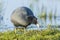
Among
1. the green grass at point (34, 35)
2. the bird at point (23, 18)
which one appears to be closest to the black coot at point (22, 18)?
the bird at point (23, 18)

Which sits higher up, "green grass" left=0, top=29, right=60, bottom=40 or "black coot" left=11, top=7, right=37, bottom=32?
"black coot" left=11, top=7, right=37, bottom=32

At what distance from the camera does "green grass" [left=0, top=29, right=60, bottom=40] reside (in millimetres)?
6281

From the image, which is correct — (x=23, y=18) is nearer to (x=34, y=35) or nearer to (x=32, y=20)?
(x=32, y=20)

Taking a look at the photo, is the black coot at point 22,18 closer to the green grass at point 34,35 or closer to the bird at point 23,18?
the bird at point 23,18

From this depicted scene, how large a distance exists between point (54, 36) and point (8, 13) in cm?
275

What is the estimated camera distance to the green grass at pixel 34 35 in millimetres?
6281

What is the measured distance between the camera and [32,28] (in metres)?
7.59

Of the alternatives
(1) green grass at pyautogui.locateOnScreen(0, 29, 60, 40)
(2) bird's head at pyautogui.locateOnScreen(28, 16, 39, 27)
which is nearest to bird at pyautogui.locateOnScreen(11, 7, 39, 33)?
(2) bird's head at pyautogui.locateOnScreen(28, 16, 39, 27)

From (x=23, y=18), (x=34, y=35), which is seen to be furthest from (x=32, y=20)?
(x=34, y=35)

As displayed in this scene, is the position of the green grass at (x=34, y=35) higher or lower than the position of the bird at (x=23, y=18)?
lower

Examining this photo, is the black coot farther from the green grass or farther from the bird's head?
the green grass

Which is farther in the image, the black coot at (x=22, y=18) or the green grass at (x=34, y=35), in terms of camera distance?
the black coot at (x=22, y=18)

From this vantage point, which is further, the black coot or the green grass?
the black coot

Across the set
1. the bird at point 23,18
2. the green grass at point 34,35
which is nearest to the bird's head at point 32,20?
the bird at point 23,18
